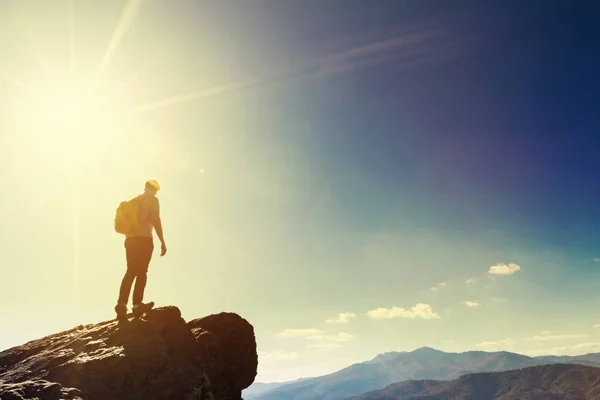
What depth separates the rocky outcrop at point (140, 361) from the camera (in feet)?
35.1

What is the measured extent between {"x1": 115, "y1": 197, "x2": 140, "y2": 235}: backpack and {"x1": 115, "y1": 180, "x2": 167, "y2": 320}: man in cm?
18

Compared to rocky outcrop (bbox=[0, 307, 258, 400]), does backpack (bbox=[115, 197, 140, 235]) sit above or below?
above

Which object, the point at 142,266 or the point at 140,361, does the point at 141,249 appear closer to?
the point at 142,266

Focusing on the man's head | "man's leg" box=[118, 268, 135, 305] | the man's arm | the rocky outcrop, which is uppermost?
the man's head

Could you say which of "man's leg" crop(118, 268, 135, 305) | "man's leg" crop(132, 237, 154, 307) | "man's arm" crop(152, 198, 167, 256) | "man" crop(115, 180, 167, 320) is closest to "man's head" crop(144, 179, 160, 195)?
"man" crop(115, 180, 167, 320)

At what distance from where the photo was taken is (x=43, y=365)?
1169 centimetres

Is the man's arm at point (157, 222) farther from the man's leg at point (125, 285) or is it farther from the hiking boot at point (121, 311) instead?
the hiking boot at point (121, 311)

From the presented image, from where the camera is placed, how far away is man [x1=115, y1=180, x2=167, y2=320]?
46.6 feet

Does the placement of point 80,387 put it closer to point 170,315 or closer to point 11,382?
point 11,382

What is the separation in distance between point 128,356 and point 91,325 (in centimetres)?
496

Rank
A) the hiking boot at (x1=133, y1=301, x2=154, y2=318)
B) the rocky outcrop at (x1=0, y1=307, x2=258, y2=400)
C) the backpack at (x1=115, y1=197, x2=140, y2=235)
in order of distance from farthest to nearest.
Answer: the hiking boot at (x1=133, y1=301, x2=154, y2=318) < the backpack at (x1=115, y1=197, x2=140, y2=235) < the rocky outcrop at (x1=0, y1=307, x2=258, y2=400)

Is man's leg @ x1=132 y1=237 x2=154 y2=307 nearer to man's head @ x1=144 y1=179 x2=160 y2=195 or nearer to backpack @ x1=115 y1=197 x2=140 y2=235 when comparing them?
backpack @ x1=115 y1=197 x2=140 y2=235

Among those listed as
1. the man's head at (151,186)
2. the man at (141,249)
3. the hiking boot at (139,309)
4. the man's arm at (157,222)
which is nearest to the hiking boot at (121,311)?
the man at (141,249)

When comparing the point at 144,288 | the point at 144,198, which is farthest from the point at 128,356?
the point at 144,198
